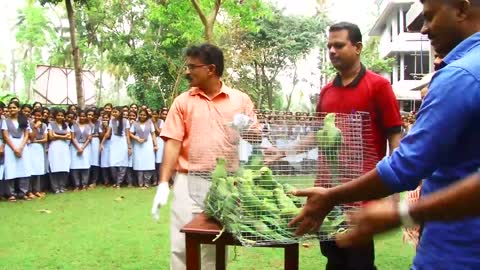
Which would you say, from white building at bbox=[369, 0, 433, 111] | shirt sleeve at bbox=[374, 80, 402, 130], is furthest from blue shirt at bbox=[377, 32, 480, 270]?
white building at bbox=[369, 0, 433, 111]

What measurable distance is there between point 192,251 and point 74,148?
8157 mm

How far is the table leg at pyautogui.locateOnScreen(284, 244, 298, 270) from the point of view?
2.42 metres

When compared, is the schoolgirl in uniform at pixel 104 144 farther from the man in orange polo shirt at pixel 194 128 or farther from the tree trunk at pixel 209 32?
the man in orange polo shirt at pixel 194 128

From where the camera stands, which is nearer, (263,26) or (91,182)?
(91,182)

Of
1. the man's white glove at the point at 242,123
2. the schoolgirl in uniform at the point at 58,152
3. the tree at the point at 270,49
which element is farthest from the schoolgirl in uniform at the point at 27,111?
the tree at the point at 270,49

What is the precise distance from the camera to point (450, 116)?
4.50ft

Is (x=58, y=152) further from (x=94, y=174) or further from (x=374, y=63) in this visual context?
(x=374, y=63)

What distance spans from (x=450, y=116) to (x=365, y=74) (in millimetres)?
1629

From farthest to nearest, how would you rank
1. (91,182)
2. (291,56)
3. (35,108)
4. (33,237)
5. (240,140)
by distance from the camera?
(291,56) → (91,182) → (35,108) → (33,237) → (240,140)

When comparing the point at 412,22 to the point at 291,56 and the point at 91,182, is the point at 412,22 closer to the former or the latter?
the point at 91,182

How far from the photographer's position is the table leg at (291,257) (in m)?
2.42

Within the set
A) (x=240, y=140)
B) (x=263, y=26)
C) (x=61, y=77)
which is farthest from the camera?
(x=263, y=26)

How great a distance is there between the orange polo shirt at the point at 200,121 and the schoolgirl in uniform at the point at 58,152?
22.7 ft

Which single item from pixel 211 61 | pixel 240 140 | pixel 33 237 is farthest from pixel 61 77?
pixel 240 140
